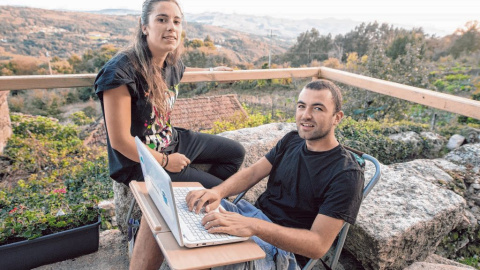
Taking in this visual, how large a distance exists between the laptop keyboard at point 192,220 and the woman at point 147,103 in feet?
0.69

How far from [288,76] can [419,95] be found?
4.40 ft

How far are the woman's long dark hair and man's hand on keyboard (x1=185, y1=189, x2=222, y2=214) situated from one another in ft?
2.18

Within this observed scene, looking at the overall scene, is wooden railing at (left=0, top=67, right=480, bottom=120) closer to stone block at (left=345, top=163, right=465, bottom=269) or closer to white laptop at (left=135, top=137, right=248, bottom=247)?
stone block at (left=345, top=163, right=465, bottom=269)

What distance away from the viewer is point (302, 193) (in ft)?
5.60

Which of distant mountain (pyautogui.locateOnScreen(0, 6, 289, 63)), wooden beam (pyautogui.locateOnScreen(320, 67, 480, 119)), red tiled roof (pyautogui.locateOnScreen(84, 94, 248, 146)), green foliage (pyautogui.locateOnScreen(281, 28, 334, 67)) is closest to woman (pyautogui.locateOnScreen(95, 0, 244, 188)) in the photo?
red tiled roof (pyautogui.locateOnScreen(84, 94, 248, 146))

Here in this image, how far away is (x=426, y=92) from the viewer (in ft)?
8.24

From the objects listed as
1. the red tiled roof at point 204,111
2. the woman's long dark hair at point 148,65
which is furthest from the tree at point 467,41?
the woman's long dark hair at point 148,65

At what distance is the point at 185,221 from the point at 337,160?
81 cm

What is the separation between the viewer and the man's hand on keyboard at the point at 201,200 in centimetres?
150

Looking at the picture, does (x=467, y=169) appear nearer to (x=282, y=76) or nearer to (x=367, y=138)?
(x=367, y=138)

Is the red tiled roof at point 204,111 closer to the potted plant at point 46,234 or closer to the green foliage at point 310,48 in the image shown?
the potted plant at point 46,234

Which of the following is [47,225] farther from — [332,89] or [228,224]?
[332,89]

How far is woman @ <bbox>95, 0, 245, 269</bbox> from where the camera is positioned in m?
1.71

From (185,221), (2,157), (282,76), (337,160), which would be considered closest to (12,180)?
(2,157)
